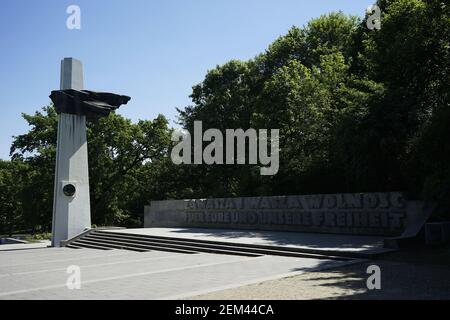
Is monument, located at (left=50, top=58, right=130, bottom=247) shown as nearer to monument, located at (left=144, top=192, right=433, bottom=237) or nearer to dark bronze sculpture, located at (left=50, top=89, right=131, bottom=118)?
dark bronze sculpture, located at (left=50, top=89, right=131, bottom=118)

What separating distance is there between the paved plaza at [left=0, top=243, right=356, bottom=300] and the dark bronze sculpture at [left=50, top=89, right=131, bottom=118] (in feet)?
33.4

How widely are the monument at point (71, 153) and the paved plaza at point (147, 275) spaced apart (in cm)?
766

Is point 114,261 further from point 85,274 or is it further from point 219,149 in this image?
point 219,149

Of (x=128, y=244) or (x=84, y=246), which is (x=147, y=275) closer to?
(x=128, y=244)

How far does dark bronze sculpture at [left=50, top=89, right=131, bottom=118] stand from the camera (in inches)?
893

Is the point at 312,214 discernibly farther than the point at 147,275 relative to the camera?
Yes

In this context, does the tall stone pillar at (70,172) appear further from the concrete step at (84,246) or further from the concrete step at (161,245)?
the concrete step at (161,245)

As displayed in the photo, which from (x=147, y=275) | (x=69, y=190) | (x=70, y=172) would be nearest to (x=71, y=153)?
(x=70, y=172)

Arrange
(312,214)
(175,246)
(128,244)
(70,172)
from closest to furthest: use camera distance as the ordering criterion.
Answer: (175,246) < (128,244) < (312,214) < (70,172)

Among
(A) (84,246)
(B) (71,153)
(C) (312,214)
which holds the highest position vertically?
(B) (71,153)

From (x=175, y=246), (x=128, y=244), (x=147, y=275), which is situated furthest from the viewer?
(x=128, y=244)

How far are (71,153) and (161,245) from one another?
8.48m

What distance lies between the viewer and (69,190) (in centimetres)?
2262
